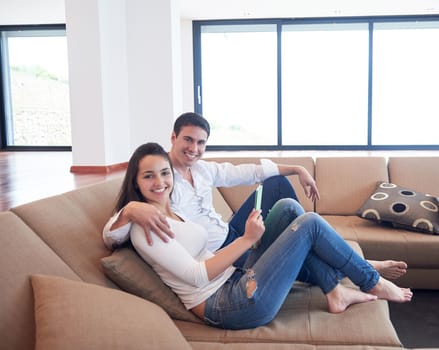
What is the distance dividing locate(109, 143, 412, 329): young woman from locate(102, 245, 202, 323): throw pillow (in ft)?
0.08

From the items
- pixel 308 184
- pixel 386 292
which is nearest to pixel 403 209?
pixel 308 184

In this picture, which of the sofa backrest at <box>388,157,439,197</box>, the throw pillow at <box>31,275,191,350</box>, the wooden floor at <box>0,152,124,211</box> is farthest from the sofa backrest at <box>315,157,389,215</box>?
the wooden floor at <box>0,152,124,211</box>

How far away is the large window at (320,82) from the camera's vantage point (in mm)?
8242

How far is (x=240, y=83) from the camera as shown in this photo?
870 cm

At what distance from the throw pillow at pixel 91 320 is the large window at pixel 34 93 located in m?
8.53

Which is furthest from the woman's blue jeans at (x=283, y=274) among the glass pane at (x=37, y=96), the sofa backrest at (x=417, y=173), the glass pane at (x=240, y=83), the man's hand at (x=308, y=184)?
the glass pane at (x=37, y=96)

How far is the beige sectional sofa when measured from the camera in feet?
3.47

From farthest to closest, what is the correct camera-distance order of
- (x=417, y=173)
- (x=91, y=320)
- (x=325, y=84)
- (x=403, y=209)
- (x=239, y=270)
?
(x=325, y=84)
(x=417, y=173)
(x=403, y=209)
(x=239, y=270)
(x=91, y=320)

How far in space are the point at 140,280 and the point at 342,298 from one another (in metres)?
0.66

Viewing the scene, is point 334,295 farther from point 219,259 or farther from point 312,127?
point 312,127

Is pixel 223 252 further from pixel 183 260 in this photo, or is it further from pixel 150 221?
pixel 150 221

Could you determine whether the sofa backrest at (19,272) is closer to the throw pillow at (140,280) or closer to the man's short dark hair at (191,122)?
the throw pillow at (140,280)

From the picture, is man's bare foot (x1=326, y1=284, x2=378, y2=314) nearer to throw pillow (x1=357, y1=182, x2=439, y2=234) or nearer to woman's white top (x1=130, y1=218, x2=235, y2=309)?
woman's white top (x1=130, y1=218, x2=235, y2=309)

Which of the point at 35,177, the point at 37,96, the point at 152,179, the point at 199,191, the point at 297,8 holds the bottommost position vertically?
the point at 35,177
